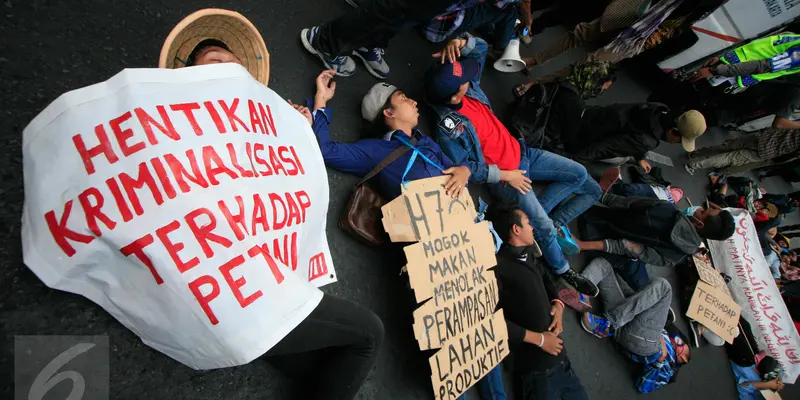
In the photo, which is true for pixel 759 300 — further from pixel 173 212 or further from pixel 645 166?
pixel 173 212

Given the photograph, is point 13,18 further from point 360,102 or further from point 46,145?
point 360,102

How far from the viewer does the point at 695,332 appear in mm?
4312

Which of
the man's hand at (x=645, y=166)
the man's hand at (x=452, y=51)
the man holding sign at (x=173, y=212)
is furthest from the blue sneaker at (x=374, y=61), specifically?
the man's hand at (x=645, y=166)

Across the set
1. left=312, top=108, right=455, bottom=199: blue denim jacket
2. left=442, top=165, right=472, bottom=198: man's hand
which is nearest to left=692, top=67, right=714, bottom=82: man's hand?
left=442, top=165, right=472, bottom=198: man's hand

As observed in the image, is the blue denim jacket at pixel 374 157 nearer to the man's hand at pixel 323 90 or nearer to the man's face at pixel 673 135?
the man's hand at pixel 323 90

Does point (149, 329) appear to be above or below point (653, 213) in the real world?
above

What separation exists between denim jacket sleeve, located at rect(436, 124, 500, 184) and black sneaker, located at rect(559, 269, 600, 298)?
1.21 metres

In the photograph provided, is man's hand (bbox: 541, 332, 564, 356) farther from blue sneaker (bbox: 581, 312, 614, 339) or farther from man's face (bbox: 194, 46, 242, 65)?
man's face (bbox: 194, 46, 242, 65)

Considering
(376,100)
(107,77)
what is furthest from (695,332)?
(107,77)

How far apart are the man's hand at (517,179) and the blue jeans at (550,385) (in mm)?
1200

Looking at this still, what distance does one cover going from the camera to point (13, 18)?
1457 millimetres

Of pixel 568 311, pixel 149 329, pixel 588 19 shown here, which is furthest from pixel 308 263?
pixel 588 19

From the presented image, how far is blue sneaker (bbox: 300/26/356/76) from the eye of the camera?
238 centimetres

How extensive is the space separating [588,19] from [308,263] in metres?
4.40
